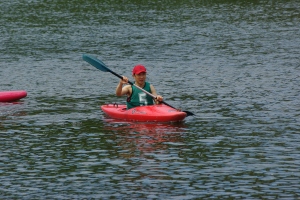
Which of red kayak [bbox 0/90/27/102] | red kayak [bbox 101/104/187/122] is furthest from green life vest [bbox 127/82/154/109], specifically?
red kayak [bbox 0/90/27/102]

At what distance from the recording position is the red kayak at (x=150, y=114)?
21.2 metres

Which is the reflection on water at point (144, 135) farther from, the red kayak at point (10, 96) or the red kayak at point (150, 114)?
the red kayak at point (10, 96)

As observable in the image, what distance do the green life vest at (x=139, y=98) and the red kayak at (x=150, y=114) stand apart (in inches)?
10.5

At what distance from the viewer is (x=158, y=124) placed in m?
21.2

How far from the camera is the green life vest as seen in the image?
72.3ft

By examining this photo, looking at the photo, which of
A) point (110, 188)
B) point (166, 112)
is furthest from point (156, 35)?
point (110, 188)

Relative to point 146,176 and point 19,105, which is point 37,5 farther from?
point 146,176

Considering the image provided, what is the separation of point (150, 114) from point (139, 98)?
2.72 feet

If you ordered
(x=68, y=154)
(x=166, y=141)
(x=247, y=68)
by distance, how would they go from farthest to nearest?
(x=247, y=68) < (x=166, y=141) < (x=68, y=154)

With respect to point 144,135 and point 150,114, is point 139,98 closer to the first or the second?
point 150,114

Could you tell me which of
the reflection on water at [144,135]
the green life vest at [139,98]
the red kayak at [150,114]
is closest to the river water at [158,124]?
the reflection on water at [144,135]

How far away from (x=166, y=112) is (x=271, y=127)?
246 cm

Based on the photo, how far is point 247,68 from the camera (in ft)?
107

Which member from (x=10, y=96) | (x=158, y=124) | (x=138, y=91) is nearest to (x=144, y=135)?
(x=158, y=124)
